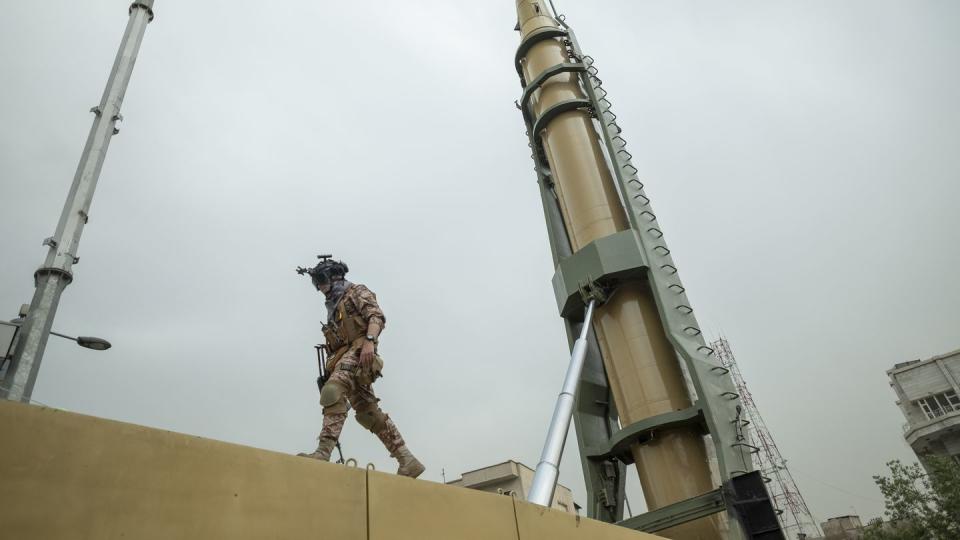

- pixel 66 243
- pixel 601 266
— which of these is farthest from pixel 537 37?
pixel 66 243

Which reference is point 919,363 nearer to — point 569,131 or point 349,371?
point 569,131

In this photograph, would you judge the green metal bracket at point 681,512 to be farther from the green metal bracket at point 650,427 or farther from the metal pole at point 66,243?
the metal pole at point 66,243

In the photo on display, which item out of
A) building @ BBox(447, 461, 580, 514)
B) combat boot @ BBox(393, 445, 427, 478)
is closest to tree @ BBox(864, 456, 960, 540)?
building @ BBox(447, 461, 580, 514)

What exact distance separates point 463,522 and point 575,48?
9439 millimetres

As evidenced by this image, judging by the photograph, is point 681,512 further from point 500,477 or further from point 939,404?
point 939,404

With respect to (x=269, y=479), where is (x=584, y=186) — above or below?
above

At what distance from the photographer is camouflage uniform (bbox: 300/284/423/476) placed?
11.9 ft

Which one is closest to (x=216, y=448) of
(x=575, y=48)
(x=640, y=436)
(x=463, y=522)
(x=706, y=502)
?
(x=463, y=522)

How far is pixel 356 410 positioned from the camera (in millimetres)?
3916

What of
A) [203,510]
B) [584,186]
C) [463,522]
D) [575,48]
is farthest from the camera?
[575,48]

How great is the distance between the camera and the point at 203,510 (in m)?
1.76

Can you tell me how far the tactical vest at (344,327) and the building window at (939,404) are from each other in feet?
137

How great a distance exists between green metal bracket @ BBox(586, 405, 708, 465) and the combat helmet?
3.92m

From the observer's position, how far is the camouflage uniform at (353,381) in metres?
3.64
